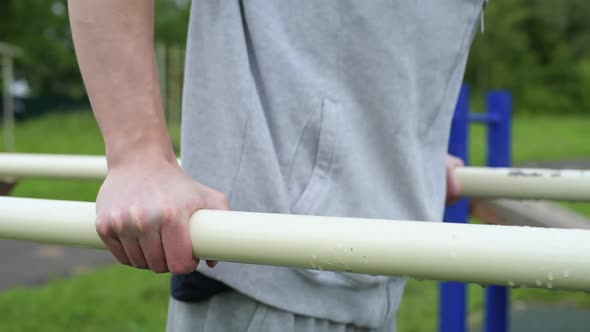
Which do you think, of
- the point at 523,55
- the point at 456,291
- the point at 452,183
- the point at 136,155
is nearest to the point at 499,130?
the point at 456,291

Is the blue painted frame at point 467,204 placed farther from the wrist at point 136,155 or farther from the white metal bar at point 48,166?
the wrist at point 136,155

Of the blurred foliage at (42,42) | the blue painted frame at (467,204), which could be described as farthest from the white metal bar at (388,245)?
Answer: the blurred foliage at (42,42)

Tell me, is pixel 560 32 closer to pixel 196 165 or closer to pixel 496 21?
pixel 496 21

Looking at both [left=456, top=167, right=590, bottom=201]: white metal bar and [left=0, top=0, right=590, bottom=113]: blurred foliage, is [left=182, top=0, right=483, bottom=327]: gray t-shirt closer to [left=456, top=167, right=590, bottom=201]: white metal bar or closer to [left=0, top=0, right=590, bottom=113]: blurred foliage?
[left=456, top=167, right=590, bottom=201]: white metal bar

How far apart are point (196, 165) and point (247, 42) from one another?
0.13 metres

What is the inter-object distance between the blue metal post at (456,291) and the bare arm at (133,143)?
134 cm

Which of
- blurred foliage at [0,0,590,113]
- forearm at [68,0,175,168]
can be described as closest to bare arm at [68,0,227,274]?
forearm at [68,0,175,168]

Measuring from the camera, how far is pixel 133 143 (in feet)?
1.73

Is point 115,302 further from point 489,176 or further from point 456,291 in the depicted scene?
point 489,176

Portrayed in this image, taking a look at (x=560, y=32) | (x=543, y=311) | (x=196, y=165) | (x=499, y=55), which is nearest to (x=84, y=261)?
(x=543, y=311)

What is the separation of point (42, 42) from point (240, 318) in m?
15.0

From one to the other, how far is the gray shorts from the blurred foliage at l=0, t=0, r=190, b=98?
14.3 meters

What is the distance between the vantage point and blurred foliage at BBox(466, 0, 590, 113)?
61.2 feet

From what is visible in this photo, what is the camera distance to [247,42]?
23.9 inches
